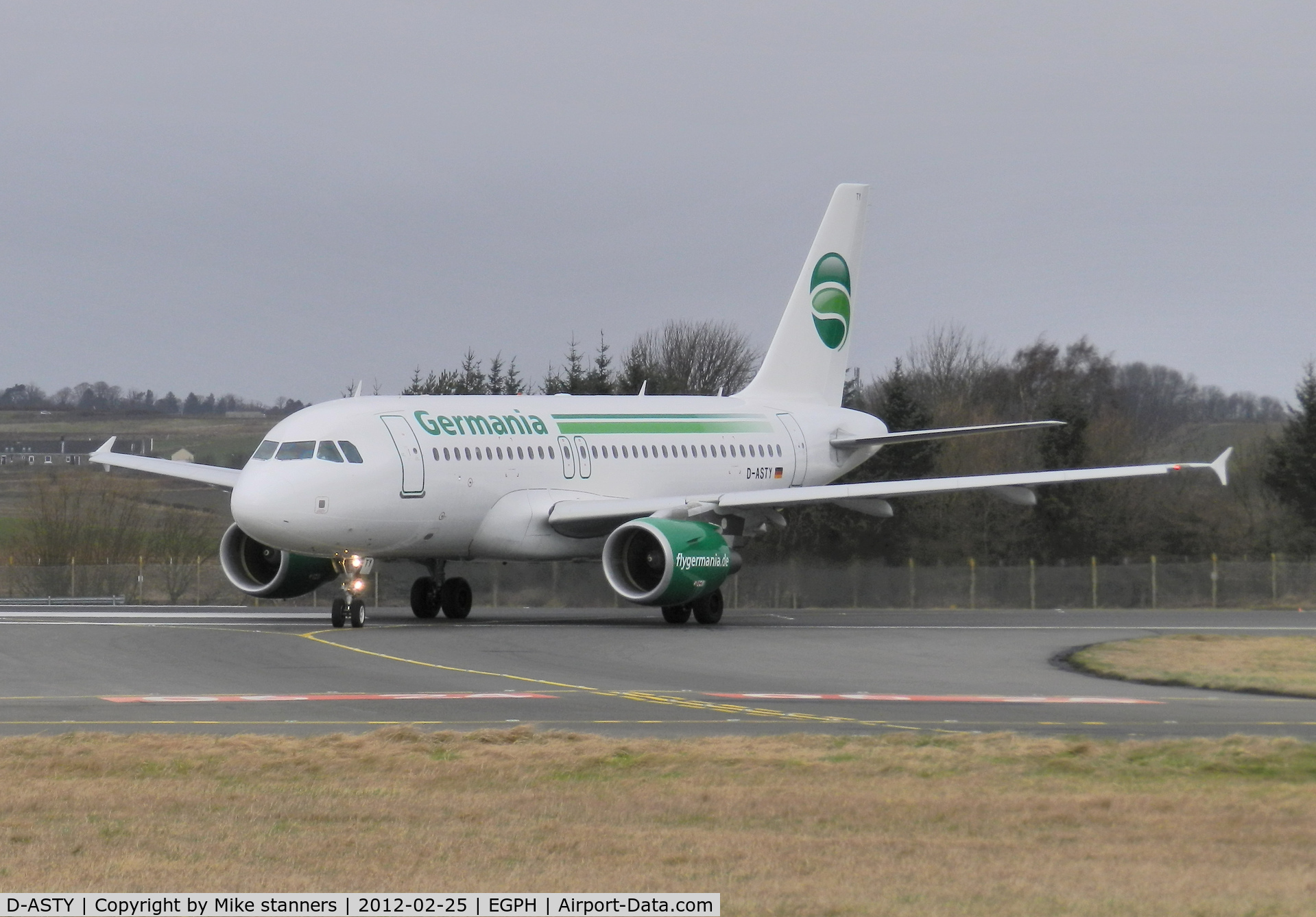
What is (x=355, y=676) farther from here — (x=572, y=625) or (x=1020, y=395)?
(x=1020, y=395)

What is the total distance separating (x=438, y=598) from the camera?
33438 mm

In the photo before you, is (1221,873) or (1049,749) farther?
(1049,749)

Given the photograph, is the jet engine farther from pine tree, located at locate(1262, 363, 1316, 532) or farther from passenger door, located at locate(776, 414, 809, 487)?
pine tree, located at locate(1262, 363, 1316, 532)

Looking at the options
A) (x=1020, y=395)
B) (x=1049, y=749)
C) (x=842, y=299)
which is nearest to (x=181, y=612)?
(x=842, y=299)

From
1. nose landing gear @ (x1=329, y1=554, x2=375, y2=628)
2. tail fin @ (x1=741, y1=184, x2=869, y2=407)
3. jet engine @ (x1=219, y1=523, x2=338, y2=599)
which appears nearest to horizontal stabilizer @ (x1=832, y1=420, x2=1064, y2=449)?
tail fin @ (x1=741, y1=184, x2=869, y2=407)

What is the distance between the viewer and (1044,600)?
44.8 metres

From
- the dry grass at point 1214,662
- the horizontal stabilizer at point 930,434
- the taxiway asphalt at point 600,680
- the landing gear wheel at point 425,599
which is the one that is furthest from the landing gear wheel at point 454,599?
the dry grass at point 1214,662

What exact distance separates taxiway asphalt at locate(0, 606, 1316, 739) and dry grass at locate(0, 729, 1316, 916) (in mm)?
1738

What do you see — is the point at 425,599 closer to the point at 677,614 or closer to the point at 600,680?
the point at 677,614

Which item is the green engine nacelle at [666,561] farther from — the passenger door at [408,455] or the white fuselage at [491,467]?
the passenger door at [408,455]

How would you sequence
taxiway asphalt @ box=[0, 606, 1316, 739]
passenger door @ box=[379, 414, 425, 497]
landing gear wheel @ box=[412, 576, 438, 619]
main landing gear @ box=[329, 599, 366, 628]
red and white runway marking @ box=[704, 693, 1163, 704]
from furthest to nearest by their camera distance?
landing gear wheel @ box=[412, 576, 438, 619] → passenger door @ box=[379, 414, 425, 497] → main landing gear @ box=[329, 599, 366, 628] → red and white runway marking @ box=[704, 693, 1163, 704] → taxiway asphalt @ box=[0, 606, 1316, 739]

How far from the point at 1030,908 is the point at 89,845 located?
4.93 meters

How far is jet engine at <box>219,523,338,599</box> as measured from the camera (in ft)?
105

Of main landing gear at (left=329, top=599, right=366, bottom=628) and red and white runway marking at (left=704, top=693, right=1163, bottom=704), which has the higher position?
main landing gear at (left=329, top=599, right=366, bottom=628)
